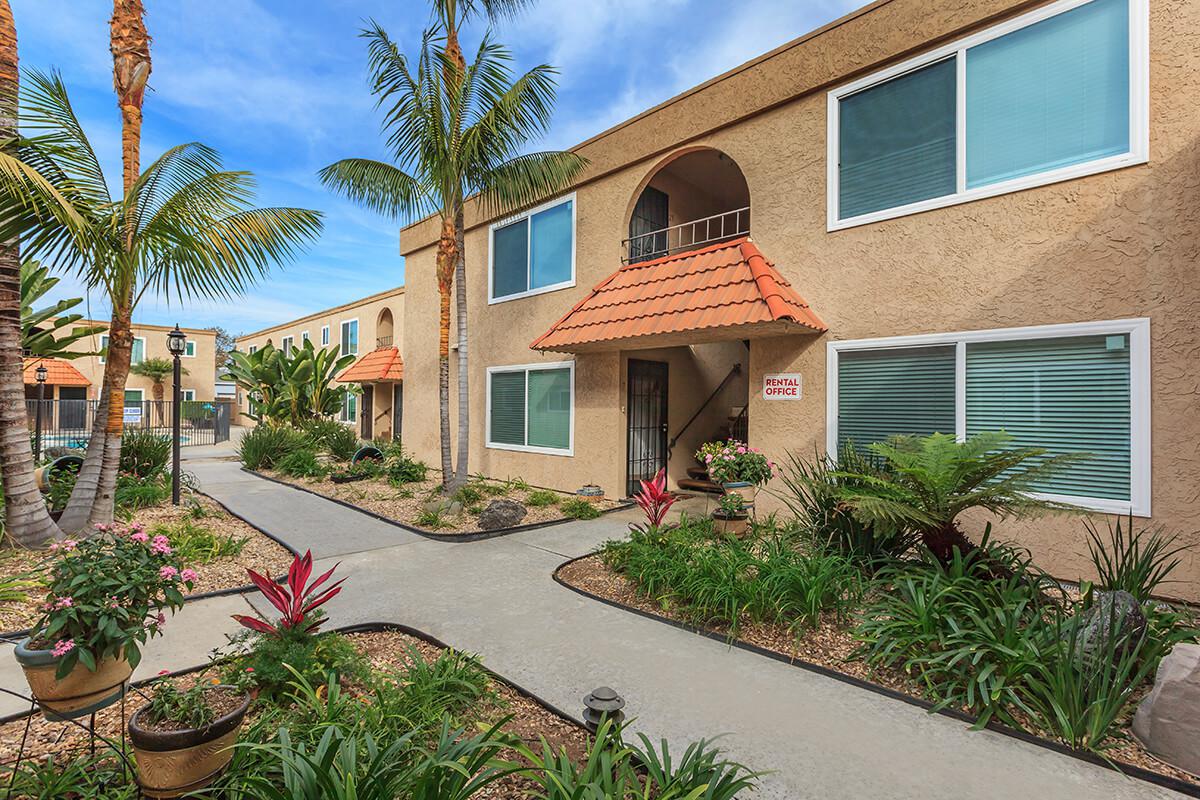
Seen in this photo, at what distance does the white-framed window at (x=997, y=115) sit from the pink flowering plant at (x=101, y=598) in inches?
301

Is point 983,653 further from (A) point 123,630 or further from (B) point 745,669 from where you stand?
(A) point 123,630

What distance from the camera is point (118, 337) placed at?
6125 mm

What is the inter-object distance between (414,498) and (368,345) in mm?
16052

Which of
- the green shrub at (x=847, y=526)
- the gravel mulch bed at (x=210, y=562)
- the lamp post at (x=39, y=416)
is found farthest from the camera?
the lamp post at (x=39, y=416)

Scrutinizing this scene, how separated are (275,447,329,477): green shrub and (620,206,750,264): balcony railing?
8.99 meters

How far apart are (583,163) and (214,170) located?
6002 mm

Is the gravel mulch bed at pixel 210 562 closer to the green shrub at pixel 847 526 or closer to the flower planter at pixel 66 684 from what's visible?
the flower planter at pixel 66 684

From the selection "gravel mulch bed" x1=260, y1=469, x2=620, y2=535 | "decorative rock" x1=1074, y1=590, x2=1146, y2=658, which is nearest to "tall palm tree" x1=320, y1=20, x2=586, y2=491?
"gravel mulch bed" x1=260, y1=469, x2=620, y2=535

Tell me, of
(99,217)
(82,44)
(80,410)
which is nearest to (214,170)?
(99,217)

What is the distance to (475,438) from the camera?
12.3 m

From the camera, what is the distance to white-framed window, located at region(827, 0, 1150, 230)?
506 centimetres

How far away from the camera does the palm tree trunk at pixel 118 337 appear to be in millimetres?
6168

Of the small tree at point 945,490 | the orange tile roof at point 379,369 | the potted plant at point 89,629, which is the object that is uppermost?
the orange tile roof at point 379,369

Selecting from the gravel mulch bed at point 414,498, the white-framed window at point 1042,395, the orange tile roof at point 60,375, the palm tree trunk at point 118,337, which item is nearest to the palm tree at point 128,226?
the palm tree trunk at point 118,337
